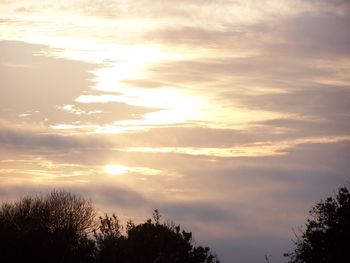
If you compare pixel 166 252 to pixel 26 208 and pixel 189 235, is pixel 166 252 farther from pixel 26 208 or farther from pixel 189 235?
pixel 26 208

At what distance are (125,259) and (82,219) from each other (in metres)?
25.4

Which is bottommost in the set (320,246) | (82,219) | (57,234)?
(320,246)

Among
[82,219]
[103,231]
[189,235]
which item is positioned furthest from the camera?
[82,219]

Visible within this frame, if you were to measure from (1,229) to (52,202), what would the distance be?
75.7ft

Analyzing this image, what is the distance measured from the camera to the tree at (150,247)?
5441 centimetres

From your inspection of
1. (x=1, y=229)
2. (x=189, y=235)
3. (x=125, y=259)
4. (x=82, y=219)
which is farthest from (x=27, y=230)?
(x=82, y=219)

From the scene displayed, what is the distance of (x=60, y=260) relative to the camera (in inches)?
2057

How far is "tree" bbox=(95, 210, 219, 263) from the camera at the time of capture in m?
54.4

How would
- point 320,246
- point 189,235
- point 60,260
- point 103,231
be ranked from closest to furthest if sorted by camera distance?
point 320,246, point 60,260, point 189,235, point 103,231

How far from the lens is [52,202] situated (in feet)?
261

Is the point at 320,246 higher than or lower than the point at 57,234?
lower

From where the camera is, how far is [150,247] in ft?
191

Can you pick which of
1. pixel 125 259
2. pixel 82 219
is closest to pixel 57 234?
pixel 125 259

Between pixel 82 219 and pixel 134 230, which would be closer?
pixel 134 230
